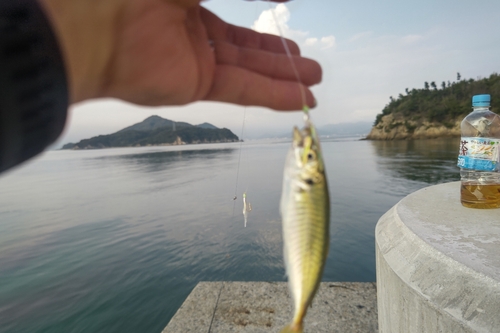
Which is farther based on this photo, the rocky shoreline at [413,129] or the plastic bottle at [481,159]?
the rocky shoreline at [413,129]

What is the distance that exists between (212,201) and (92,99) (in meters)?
14.6

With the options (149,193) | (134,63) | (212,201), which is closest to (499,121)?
(134,63)

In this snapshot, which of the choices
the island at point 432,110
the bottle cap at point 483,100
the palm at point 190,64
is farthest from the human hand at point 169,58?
the island at point 432,110

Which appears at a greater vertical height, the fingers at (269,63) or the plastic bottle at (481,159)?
the fingers at (269,63)

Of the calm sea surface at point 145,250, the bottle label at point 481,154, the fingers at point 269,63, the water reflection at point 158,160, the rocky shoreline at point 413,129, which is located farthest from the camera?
the rocky shoreline at point 413,129

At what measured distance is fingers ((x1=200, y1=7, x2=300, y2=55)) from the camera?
2037mm

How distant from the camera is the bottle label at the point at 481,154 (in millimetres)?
3367

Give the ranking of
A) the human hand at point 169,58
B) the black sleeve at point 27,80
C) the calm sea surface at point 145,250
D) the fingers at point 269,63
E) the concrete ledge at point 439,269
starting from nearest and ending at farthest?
the black sleeve at point 27,80 < the human hand at point 169,58 < the fingers at point 269,63 < the concrete ledge at point 439,269 < the calm sea surface at point 145,250

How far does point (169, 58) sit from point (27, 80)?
804 mm

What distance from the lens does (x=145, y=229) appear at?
1230 cm

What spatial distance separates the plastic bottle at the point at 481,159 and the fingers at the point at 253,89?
117 inches

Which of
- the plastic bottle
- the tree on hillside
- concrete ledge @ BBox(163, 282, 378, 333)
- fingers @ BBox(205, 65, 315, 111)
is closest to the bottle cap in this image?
the plastic bottle

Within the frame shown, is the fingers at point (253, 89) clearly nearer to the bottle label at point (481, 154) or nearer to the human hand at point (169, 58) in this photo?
the human hand at point (169, 58)

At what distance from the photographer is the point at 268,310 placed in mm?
4730
